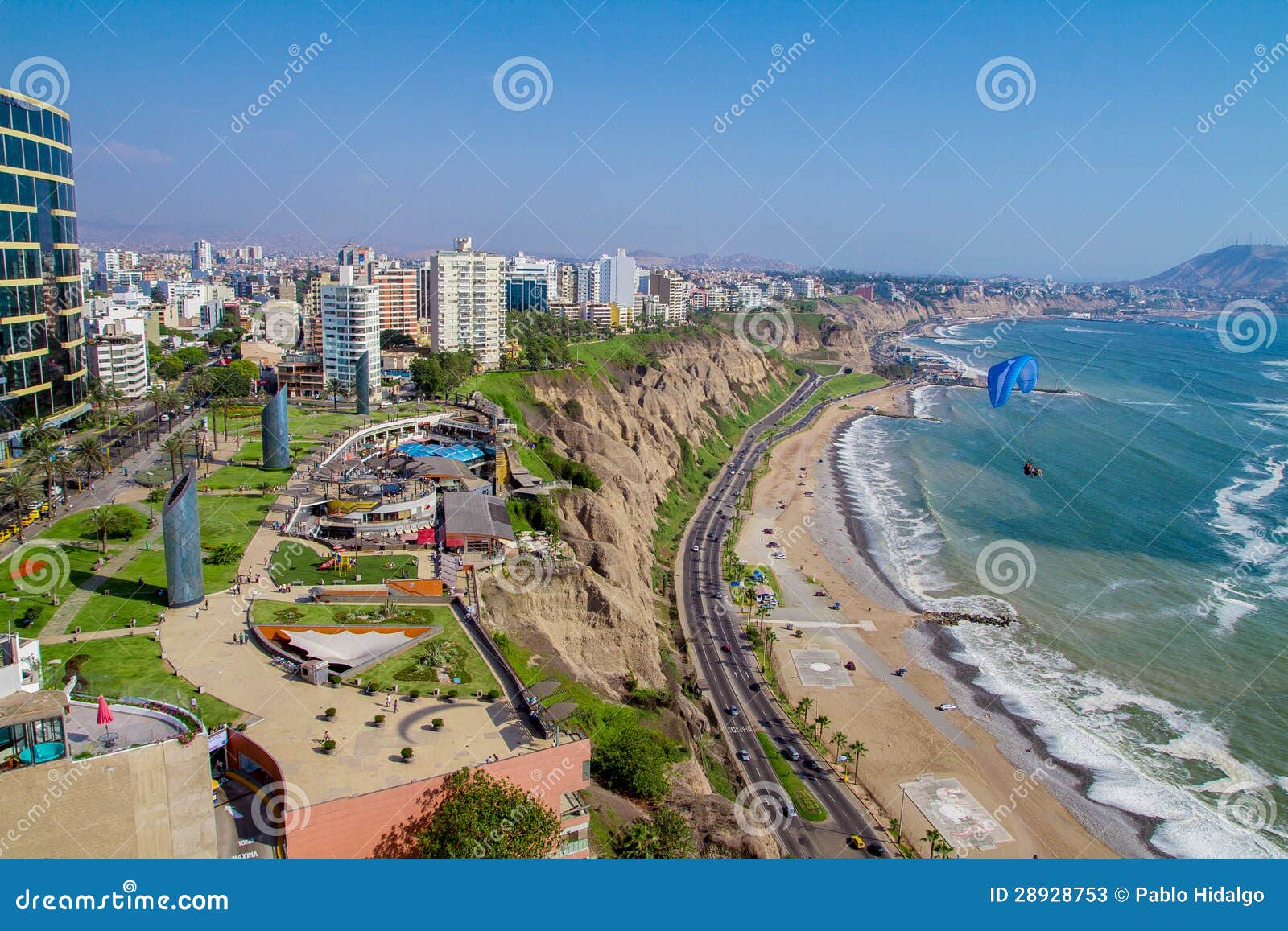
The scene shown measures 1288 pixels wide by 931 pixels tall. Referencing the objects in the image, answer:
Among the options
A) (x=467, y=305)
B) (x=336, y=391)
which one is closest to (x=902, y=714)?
(x=336, y=391)

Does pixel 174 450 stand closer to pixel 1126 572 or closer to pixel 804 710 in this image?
pixel 804 710

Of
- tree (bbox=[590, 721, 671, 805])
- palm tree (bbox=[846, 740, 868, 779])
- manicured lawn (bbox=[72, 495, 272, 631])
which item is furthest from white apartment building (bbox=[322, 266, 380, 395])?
tree (bbox=[590, 721, 671, 805])

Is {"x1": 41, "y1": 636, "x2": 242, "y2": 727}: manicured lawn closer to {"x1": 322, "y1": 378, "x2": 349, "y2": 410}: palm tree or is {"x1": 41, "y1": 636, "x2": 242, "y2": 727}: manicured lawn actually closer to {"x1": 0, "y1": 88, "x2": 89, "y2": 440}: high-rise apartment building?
{"x1": 0, "y1": 88, "x2": 89, "y2": 440}: high-rise apartment building

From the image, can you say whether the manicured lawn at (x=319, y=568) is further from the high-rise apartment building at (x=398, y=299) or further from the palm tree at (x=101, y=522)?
the high-rise apartment building at (x=398, y=299)

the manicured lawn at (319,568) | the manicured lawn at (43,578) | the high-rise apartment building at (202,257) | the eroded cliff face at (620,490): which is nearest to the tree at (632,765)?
the eroded cliff face at (620,490)

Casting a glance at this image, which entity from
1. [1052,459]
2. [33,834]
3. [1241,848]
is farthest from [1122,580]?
[33,834]

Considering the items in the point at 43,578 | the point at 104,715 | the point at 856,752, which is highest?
the point at 104,715
